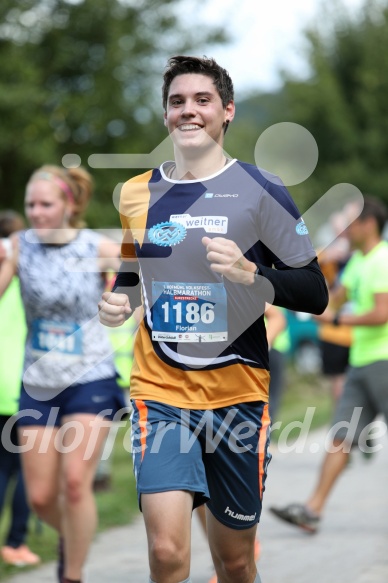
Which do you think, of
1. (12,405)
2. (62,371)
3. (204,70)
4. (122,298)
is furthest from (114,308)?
(12,405)

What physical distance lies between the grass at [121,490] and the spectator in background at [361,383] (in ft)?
4.16

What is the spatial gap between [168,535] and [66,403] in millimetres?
1779

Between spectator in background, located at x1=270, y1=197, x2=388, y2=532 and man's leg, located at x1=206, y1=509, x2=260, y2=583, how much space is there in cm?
330

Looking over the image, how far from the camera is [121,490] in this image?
9.16 m

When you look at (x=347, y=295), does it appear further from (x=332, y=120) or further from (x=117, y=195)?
(x=332, y=120)

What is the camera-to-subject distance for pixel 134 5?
1619 centimetres

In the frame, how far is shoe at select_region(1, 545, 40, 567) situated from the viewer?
648 centimetres

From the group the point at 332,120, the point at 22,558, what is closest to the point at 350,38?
the point at 332,120

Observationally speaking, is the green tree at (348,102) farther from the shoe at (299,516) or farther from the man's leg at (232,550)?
the man's leg at (232,550)

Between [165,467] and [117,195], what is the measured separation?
110 cm

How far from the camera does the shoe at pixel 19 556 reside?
6.48m

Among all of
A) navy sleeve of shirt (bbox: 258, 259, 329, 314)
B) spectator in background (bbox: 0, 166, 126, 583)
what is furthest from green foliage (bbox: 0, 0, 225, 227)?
navy sleeve of shirt (bbox: 258, 259, 329, 314)

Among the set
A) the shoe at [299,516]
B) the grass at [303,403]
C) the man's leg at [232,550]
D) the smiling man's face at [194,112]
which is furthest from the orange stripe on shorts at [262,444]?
the grass at [303,403]

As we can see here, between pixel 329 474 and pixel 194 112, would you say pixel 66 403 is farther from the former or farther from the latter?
pixel 329 474
